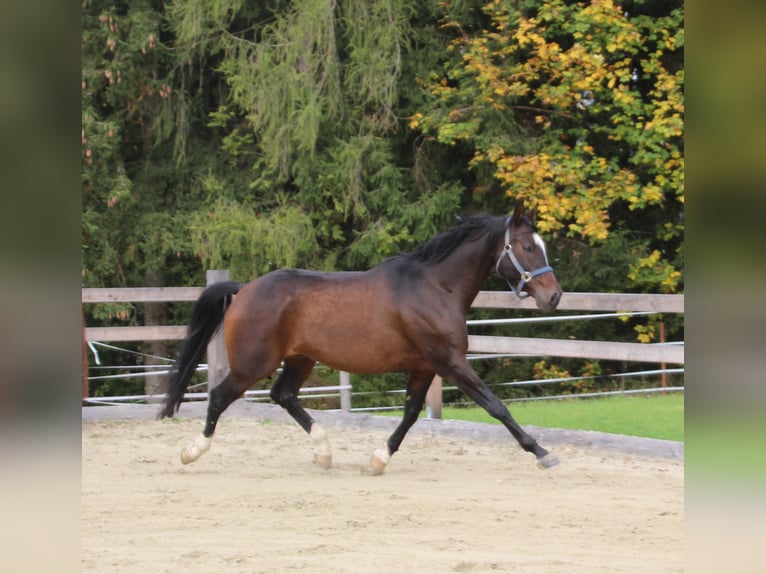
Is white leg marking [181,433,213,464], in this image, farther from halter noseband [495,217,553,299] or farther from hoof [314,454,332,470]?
halter noseband [495,217,553,299]

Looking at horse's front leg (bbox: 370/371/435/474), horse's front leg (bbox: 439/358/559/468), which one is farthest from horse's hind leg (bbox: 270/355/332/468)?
horse's front leg (bbox: 439/358/559/468)

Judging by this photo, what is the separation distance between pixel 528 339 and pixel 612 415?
1596 mm

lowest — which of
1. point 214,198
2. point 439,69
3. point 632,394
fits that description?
point 632,394

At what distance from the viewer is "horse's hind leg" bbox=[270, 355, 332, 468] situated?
6.27 meters

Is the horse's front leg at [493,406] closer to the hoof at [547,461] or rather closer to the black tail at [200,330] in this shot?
the hoof at [547,461]

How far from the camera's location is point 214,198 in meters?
13.8

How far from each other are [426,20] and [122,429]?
27.3ft

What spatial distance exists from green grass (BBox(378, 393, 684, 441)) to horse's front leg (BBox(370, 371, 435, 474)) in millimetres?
2158

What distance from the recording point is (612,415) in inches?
340

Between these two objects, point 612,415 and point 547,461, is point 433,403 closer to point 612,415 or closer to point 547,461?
point 612,415
